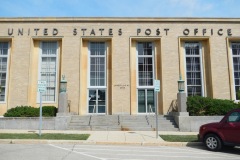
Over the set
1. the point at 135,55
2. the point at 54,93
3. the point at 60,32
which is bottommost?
the point at 54,93

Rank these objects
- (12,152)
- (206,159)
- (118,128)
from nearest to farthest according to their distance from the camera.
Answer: (206,159) → (12,152) → (118,128)

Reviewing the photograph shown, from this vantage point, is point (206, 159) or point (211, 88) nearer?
point (206, 159)

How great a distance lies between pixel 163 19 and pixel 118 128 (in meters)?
10.9

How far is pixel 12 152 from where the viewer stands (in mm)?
9148

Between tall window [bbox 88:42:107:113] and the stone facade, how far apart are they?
45 centimetres

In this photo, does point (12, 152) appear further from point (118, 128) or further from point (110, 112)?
point (110, 112)

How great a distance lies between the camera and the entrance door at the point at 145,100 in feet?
72.5

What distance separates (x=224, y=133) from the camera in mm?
9773

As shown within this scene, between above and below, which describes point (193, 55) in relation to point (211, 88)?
above

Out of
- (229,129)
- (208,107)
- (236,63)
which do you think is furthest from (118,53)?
(229,129)

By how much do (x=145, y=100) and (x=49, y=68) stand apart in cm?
887

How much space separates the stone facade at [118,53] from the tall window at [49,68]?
0.46 meters

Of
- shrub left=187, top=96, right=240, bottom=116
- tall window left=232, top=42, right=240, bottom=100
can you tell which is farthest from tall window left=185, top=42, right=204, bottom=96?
shrub left=187, top=96, right=240, bottom=116

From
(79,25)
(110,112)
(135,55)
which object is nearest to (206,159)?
(110,112)
